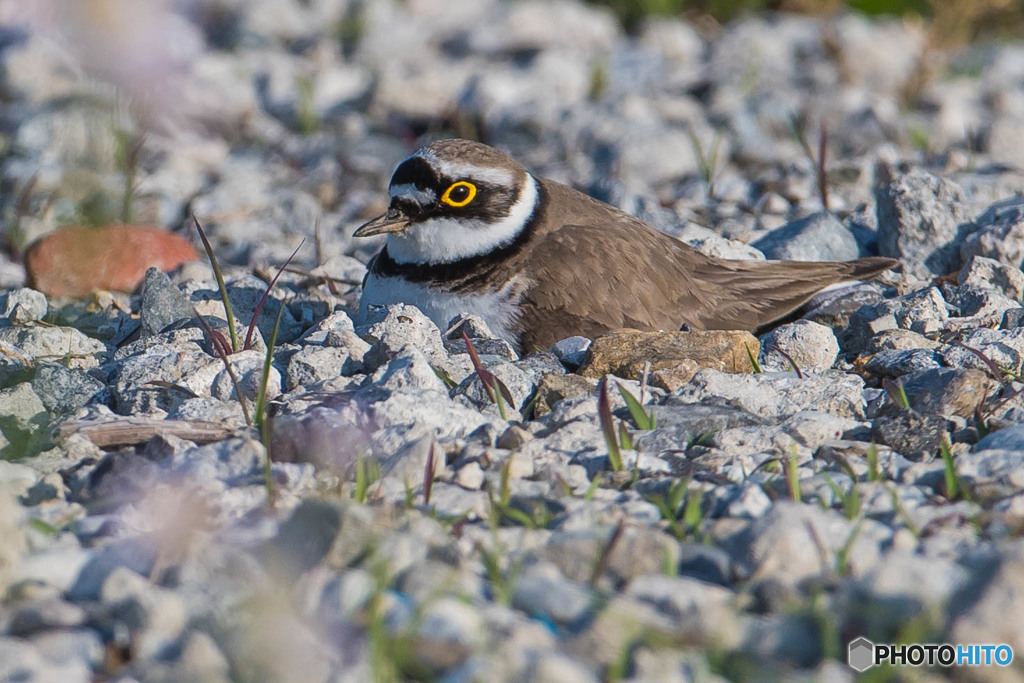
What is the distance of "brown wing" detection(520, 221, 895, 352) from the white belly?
0.20 ft

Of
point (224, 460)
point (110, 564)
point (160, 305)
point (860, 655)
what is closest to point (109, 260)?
point (160, 305)

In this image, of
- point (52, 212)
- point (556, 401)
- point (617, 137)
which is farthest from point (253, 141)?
point (556, 401)

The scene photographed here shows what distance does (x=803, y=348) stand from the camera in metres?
4.53

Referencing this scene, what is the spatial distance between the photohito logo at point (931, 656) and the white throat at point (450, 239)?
2796mm

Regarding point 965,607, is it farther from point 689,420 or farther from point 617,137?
point 617,137

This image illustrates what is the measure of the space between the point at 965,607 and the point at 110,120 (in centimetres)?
202

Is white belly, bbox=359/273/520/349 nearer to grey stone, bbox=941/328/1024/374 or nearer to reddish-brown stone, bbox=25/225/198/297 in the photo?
reddish-brown stone, bbox=25/225/198/297

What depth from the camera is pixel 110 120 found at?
2500 millimetres

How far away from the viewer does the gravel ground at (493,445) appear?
2432 millimetres

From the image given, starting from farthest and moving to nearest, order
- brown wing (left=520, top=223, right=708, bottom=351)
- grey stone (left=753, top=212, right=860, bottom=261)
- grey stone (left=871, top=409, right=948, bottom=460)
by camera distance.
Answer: grey stone (left=753, top=212, right=860, bottom=261), brown wing (left=520, top=223, right=708, bottom=351), grey stone (left=871, top=409, right=948, bottom=460)

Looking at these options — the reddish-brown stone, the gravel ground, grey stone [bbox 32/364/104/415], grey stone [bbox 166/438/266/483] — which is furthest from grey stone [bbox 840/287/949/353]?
the reddish-brown stone

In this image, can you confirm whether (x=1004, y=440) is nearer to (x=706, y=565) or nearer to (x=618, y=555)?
(x=706, y=565)

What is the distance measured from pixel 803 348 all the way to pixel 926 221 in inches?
51.5

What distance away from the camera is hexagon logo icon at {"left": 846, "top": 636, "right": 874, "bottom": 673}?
2365mm
